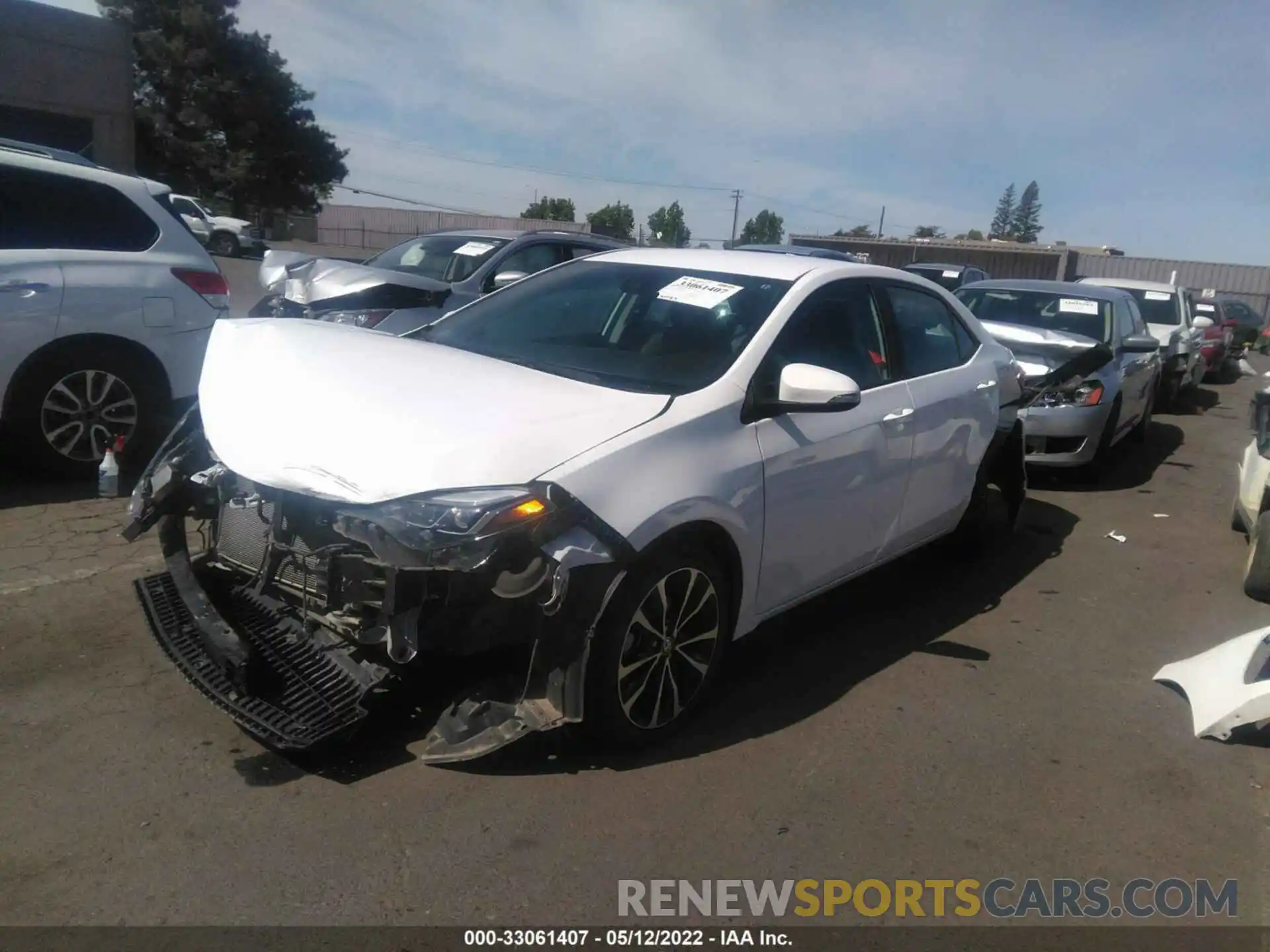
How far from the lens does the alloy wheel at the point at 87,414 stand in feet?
19.4

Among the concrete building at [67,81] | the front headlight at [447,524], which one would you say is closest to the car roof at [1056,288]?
the front headlight at [447,524]

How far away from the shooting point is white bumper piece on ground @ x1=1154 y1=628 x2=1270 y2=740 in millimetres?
3896

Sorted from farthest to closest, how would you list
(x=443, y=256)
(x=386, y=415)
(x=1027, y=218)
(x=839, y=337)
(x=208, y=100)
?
(x=1027, y=218) < (x=208, y=100) < (x=443, y=256) < (x=839, y=337) < (x=386, y=415)

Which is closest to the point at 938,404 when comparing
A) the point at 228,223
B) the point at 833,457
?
the point at 833,457

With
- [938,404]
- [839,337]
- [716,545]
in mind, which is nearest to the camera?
[716,545]

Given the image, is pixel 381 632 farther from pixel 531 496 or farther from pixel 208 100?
pixel 208 100

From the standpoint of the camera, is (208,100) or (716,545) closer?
(716,545)

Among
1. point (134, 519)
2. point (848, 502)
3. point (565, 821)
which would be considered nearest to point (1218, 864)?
point (848, 502)

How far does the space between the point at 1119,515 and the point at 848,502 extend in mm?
4445

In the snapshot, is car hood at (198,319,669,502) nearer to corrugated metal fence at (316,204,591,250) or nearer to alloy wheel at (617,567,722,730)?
alloy wheel at (617,567,722,730)

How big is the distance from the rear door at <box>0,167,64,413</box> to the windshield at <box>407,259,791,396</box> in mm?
2620

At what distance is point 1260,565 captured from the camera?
570 cm

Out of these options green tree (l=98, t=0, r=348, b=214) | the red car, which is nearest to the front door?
the red car

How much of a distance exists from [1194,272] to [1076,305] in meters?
42.3
